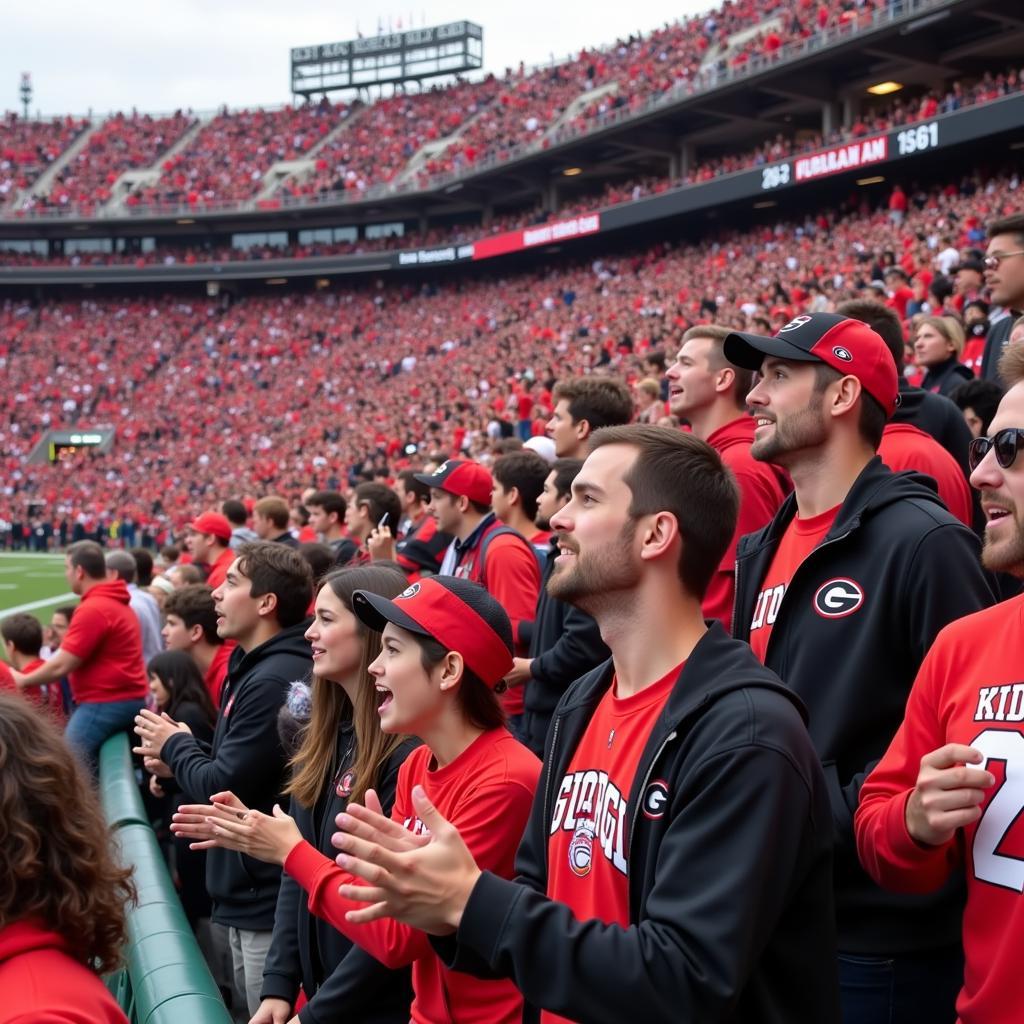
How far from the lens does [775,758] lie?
1924 millimetres

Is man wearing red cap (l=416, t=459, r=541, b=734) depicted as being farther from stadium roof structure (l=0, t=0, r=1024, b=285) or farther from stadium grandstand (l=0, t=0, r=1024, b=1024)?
stadium roof structure (l=0, t=0, r=1024, b=285)

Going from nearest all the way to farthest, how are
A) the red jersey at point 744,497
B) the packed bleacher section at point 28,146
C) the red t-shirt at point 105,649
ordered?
the red jersey at point 744,497 → the red t-shirt at point 105,649 → the packed bleacher section at point 28,146

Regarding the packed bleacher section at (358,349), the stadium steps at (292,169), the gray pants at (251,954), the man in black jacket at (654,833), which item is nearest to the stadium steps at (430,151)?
the packed bleacher section at (358,349)

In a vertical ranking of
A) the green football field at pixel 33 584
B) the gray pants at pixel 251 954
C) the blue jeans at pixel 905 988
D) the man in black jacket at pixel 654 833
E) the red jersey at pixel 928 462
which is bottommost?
the green football field at pixel 33 584

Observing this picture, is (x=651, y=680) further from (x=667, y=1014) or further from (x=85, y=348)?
(x=85, y=348)

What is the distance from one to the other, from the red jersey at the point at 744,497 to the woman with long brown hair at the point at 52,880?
81.9 inches

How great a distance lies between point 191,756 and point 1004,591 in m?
2.94

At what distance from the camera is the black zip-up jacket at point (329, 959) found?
307 cm

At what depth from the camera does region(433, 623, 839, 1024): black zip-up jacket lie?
182 cm

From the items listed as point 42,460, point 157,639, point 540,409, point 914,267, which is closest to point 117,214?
point 42,460

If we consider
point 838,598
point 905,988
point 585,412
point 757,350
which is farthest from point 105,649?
point 905,988

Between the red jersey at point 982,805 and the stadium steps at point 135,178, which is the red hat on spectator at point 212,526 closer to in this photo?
the red jersey at point 982,805

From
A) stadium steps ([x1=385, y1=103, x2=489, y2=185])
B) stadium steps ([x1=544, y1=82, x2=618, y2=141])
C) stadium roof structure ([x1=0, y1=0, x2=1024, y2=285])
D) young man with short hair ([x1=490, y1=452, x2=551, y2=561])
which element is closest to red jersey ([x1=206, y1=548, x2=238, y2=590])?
young man with short hair ([x1=490, y1=452, x2=551, y2=561])

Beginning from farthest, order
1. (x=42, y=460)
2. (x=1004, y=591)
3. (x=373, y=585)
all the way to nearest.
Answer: (x=42, y=460) → (x=373, y=585) → (x=1004, y=591)
